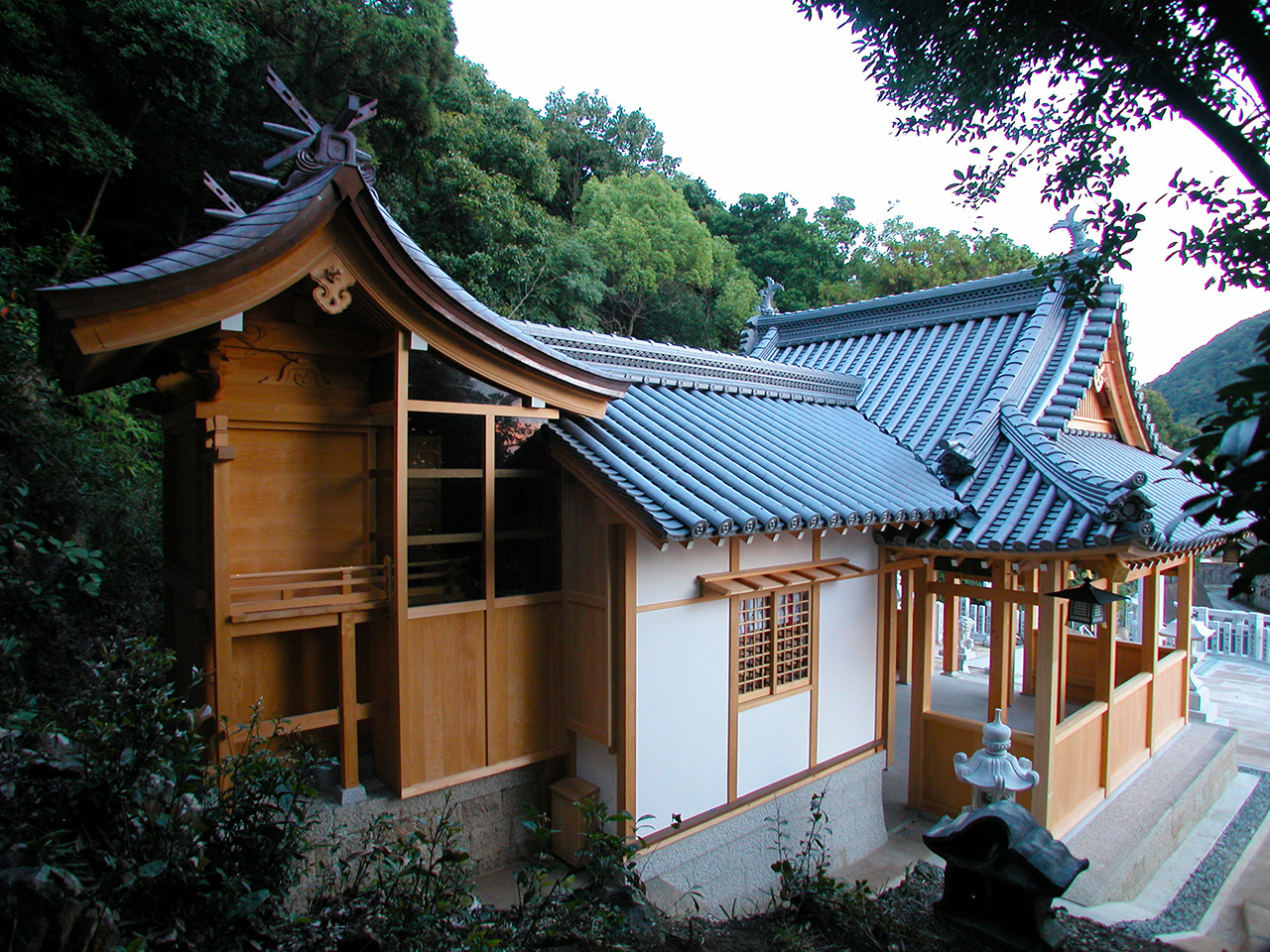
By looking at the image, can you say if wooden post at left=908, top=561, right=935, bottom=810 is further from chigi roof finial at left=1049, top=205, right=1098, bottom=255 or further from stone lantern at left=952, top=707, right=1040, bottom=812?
chigi roof finial at left=1049, top=205, right=1098, bottom=255

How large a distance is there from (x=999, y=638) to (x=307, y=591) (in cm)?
741

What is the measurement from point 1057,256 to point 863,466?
373cm

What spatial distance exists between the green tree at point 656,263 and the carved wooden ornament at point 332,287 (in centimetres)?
2252

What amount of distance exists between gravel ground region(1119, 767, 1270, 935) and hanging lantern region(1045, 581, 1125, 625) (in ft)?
9.34

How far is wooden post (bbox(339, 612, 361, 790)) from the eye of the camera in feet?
16.6

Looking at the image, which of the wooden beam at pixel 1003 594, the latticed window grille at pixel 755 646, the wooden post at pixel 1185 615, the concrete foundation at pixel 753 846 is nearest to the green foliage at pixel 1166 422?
the wooden post at pixel 1185 615

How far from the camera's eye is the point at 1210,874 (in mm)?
8508

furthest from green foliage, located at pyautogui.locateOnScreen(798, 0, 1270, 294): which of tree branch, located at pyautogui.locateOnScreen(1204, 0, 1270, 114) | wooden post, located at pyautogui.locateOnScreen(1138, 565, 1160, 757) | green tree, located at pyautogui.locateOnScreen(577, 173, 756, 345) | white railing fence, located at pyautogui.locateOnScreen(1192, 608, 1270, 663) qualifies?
green tree, located at pyautogui.locateOnScreen(577, 173, 756, 345)

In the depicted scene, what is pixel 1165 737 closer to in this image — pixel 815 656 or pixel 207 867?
pixel 815 656

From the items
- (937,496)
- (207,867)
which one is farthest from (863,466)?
(207,867)

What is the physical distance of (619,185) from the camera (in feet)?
93.4

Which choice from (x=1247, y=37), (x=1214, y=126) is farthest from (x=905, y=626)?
(x=1247, y=37)

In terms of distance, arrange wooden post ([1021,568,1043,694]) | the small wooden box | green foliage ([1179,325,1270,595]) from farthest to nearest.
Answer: wooden post ([1021,568,1043,694])
the small wooden box
green foliage ([1179,325,1270,595])

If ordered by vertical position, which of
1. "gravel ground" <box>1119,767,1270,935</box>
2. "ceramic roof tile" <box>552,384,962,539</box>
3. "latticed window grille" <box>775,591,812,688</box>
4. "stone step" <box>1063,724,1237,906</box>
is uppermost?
"ceramic roof tile" <box>552,384,962,539</box>
